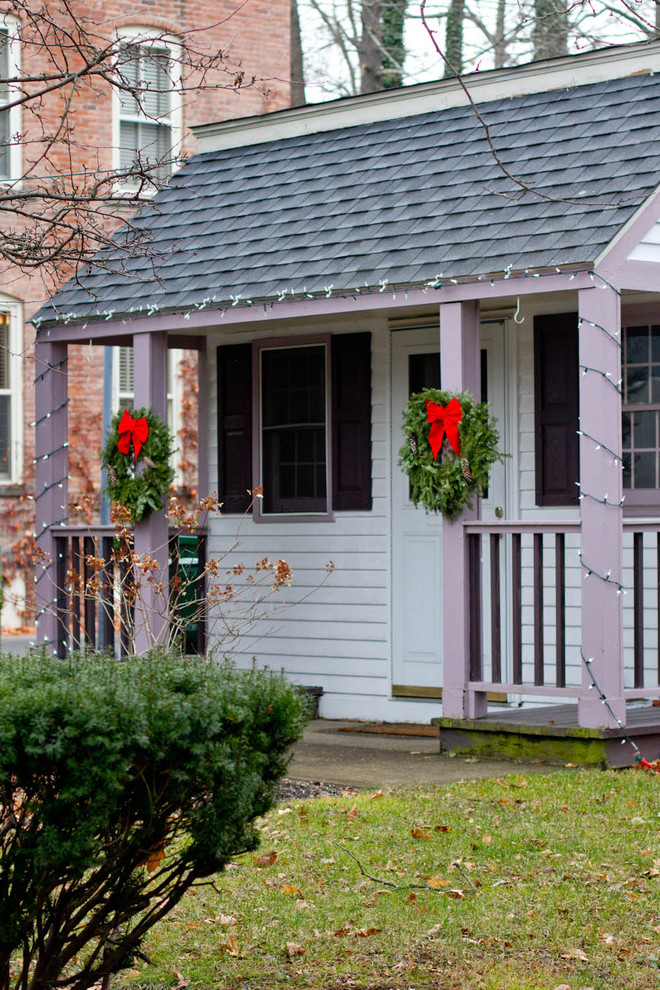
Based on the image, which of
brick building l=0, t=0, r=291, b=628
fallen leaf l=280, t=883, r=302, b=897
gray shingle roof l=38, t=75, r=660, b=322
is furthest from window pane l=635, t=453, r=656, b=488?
brick building l=0, t=0, r=291, b=628

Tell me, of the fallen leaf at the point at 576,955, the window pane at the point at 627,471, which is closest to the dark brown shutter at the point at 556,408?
the window pane at the point at 627,471

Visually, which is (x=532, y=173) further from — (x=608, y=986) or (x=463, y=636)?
(x=608, y=986)

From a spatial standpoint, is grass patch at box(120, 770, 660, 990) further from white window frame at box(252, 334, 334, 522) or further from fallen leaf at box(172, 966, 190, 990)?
white window frame at box(252, 334, 334, 522)

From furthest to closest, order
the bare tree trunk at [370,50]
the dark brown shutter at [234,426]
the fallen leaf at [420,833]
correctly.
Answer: the bare tree trunk at [370,50] → the dark brown shutter at [234,426] → the fallen leaf at [420,833]

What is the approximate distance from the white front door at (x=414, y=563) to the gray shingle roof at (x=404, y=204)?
1.24m

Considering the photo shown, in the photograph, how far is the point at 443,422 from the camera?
848 centimetres

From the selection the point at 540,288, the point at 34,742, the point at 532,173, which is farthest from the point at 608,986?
the point at 532,173

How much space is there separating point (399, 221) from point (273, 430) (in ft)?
8.26

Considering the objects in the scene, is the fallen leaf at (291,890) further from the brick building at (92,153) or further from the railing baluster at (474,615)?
the brick building at (92,153)

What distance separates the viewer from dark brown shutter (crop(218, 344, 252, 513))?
1148 centimetres

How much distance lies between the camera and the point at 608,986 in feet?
15.1

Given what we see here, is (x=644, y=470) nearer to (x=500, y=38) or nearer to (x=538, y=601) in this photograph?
(x=538, y=601)

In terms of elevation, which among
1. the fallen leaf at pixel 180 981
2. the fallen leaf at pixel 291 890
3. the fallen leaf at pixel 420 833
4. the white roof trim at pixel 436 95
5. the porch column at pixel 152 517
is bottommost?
the fallen leaf at pixel 180 981

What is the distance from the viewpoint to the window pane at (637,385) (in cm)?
960
